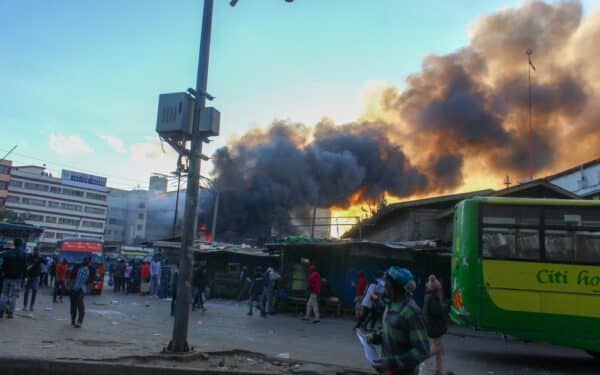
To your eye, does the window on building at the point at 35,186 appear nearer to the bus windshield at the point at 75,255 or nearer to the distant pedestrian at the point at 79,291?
the bus windshield at the point at 75,255

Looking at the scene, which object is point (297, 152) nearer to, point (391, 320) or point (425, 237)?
point (425, 237)

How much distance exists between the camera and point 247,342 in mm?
10172

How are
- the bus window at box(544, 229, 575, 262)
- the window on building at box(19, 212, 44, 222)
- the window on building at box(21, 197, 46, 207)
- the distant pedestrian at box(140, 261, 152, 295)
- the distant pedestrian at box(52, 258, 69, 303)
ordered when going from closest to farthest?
the bus window at box(544, 229, 575, 262), the distant pedestrian at box(52, 258, 69, 303), the distant pedestrian at box(140, 261, 152, 295), the window on building at box(19, 212, 44, 222), the window on building at box(21, 197, 46, 207)

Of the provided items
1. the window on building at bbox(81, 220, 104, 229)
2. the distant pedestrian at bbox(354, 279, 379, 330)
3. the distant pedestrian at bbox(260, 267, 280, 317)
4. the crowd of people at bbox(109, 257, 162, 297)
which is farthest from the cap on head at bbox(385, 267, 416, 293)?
the window on building at bbox(81, 220, 104, 229)

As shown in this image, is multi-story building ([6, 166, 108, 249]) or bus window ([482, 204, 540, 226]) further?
multi-story building ([6, 166, 108, 249])

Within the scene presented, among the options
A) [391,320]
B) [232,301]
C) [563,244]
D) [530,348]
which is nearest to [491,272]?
[563,244]

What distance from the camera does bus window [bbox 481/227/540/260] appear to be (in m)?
9.72

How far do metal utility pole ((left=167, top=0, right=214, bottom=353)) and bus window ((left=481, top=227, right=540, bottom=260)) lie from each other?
573 cm

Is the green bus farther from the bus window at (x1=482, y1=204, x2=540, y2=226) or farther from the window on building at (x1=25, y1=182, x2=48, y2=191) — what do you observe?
the window on building at (x1=25, y1=182, x2=48, y2=191)

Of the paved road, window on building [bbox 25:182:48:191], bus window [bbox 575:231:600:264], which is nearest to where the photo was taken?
the paved road

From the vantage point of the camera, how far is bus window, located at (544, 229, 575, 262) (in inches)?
376

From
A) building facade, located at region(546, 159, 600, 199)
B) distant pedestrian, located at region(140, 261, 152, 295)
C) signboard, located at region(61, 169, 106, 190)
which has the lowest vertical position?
distant pedestrian, located at region(140, 261, 152, 295)

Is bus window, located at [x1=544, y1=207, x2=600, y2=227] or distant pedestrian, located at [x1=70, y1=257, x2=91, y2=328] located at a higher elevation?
bus window, located at [x1=544, y1=207, x2=600, y2=227]

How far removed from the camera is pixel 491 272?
31.7ft
